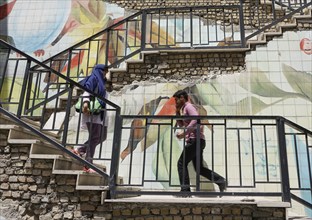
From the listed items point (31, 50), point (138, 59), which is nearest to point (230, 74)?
point (138, 59)

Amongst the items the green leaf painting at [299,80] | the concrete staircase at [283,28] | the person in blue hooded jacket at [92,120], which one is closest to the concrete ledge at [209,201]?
the person in blue hooded jacket at [92,120]

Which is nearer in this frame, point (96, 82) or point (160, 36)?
point (96, 82)

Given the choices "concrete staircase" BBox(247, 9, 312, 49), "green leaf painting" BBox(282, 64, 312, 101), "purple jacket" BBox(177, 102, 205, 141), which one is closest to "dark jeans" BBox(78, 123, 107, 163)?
"purple jacket" BBox(177, 102, 205, 141)

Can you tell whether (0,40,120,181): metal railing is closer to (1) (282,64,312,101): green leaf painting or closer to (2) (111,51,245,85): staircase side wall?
(2) (111,51,245,85): staircase side wall

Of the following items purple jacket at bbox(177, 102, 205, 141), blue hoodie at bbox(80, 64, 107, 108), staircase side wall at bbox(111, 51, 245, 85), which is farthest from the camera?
staircase side wall at bbox(111, 51, 245, 85)

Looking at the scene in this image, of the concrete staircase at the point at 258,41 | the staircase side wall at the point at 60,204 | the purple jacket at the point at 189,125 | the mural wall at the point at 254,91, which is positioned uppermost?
the concrete staircase at the point at 258,41

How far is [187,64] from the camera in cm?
738

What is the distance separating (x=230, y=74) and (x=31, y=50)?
17.9ft

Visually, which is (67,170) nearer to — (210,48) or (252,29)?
(210,48)

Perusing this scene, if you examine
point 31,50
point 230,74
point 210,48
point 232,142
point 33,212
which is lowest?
point 33,212

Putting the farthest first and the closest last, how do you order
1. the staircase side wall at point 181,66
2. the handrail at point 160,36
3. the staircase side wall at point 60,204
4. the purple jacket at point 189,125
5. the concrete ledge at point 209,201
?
the handrail at point 160,36
the staircase side wall at point 181,66
the purple jacket at point 189,125
the staircase side wall at point 60,204
the concrete ledge at point 209,201

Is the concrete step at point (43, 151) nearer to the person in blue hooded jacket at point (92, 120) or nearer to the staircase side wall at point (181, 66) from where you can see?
the person in blue hooded jacket at point (92, 120)

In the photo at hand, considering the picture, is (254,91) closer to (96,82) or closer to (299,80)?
(299,80)

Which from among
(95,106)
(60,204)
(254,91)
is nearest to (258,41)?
(254,91)
